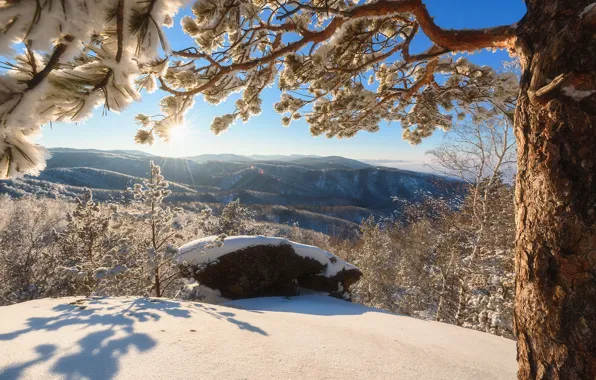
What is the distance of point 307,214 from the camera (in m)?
111

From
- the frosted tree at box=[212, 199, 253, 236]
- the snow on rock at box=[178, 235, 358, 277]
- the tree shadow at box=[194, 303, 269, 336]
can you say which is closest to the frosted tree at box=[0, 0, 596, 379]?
the tree shadow at box=[194, 303, 269, 336]

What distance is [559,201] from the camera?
127cm

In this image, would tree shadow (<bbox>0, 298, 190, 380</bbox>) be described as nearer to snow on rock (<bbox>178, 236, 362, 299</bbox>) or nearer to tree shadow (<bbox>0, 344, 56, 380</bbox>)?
tree shadow (<bbox>0, 344, 56, 380</bbox>)

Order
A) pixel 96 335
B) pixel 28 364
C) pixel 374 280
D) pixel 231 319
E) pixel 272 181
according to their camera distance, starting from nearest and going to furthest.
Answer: pixel 28 364, pixel 96 335, pixel 231 319, pixel 374 280, pixel 272 181

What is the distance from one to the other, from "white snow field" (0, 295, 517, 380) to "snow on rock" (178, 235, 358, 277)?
8.65 feet

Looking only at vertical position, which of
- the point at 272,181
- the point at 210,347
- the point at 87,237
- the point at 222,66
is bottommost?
the point at 272,181

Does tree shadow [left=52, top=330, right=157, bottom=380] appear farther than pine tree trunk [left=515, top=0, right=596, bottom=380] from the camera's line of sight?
Yes

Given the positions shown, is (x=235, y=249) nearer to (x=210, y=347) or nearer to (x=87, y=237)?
(x=210, y=347)

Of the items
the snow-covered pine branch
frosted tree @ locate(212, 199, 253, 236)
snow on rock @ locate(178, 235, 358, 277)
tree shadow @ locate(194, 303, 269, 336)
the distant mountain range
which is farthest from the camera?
the distant mountain range

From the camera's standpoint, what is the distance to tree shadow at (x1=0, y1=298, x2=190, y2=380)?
184cm

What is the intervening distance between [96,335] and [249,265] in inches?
175

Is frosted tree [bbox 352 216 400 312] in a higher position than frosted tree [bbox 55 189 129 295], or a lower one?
lower

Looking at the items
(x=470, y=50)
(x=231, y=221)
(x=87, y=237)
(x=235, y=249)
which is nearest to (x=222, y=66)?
(x=470, y=50)

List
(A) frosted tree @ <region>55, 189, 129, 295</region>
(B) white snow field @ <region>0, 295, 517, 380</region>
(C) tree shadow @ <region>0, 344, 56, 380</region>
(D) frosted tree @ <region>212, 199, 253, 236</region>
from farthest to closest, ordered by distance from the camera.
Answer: (D) frosted tree @ <region>212, 199, 253, 236</region>
(A) frosted tree @ <region>55, 189, 129, 295</region>
(B) white snow field @ <region>0, 295, 517, 380</region>
(C) tree shadow @ <region>0, 344, 56, 380</region>
